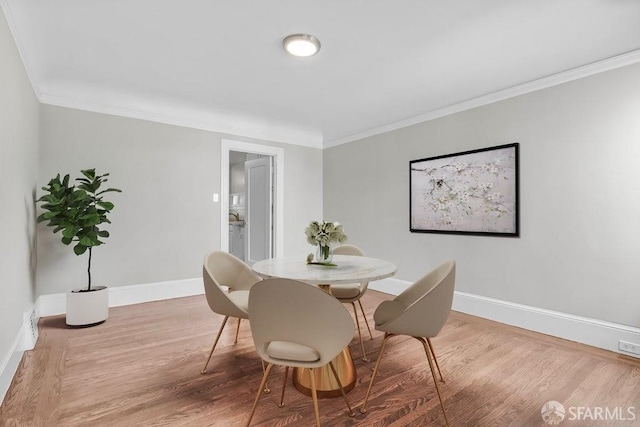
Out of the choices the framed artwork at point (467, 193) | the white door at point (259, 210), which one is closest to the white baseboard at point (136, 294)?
the white door at point (259, 210)

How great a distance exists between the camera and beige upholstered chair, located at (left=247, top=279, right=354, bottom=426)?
148cm

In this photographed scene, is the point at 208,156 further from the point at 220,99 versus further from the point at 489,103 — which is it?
the point at 489,103

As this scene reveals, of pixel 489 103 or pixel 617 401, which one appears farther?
pixel 489 103

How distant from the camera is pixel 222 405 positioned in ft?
6.27

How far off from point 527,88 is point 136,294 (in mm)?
4866

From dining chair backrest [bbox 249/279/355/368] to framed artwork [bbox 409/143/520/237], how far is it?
2584mm

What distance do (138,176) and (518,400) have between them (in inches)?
169

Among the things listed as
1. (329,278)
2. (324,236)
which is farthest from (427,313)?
(324,236)

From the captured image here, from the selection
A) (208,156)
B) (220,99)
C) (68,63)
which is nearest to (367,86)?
(220,99)

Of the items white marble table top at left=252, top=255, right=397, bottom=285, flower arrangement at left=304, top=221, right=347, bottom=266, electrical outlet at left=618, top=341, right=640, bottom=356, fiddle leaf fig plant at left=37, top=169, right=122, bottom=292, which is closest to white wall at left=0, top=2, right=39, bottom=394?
fiddle leaf fig plant at left=37, top=169, right=122, bottom=292

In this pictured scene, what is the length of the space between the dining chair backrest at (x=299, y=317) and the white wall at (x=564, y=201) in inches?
99.9

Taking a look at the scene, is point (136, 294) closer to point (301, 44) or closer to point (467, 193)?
point (301, 44)

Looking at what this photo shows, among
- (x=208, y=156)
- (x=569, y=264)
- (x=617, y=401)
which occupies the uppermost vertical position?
(x=208, y=156)

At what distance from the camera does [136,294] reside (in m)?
4.01
